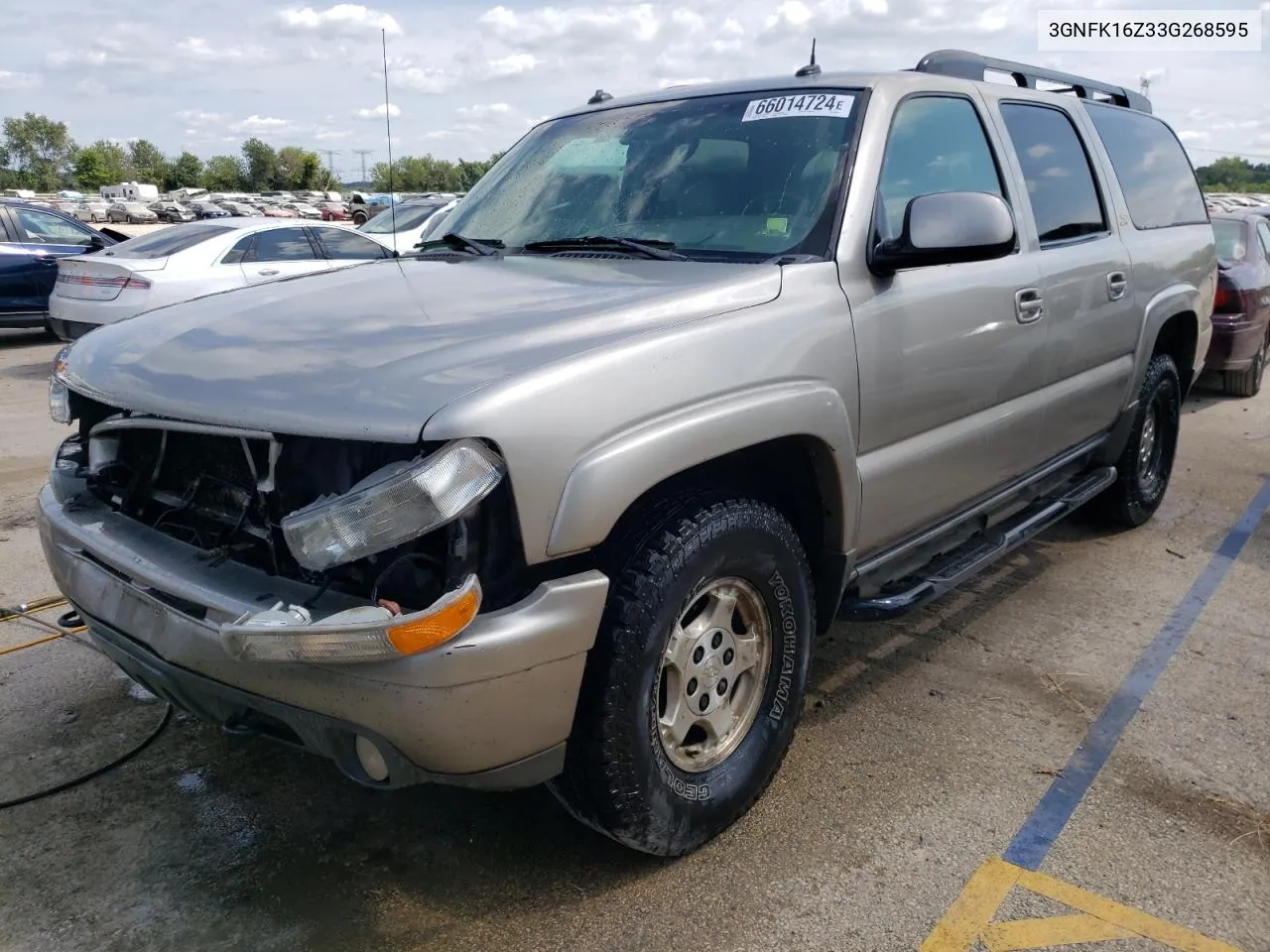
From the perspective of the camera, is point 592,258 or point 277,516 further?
point 592,258

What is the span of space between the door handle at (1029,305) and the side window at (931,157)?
1.25 feet

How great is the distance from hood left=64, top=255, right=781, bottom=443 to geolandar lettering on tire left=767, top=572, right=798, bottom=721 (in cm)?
79

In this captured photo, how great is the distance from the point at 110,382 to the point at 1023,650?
3.25 m

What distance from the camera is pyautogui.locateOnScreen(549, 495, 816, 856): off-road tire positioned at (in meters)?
A: 2.36

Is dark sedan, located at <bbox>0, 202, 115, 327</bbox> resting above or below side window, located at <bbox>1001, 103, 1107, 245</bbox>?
below

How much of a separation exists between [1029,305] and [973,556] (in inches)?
35.4

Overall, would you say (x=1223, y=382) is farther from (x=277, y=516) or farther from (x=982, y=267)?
(x=277, y=516)

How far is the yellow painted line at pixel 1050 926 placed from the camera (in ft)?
8.04

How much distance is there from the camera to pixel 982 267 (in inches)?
137

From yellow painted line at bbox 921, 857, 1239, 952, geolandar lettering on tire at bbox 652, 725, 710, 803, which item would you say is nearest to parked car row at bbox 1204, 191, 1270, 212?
yellow painted line at bbox 921, 857, 1239, 952

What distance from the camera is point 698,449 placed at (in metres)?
2.42

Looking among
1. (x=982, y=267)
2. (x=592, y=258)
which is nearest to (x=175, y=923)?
(x=592, y=258)

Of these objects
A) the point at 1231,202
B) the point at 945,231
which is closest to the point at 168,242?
the point at 945,231

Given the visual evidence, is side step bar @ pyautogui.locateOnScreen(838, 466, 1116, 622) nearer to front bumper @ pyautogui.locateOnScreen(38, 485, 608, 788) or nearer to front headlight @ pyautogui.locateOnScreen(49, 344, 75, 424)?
front bumper @ pyautogui.locateOnScreen(38, 485, 608, 788)
